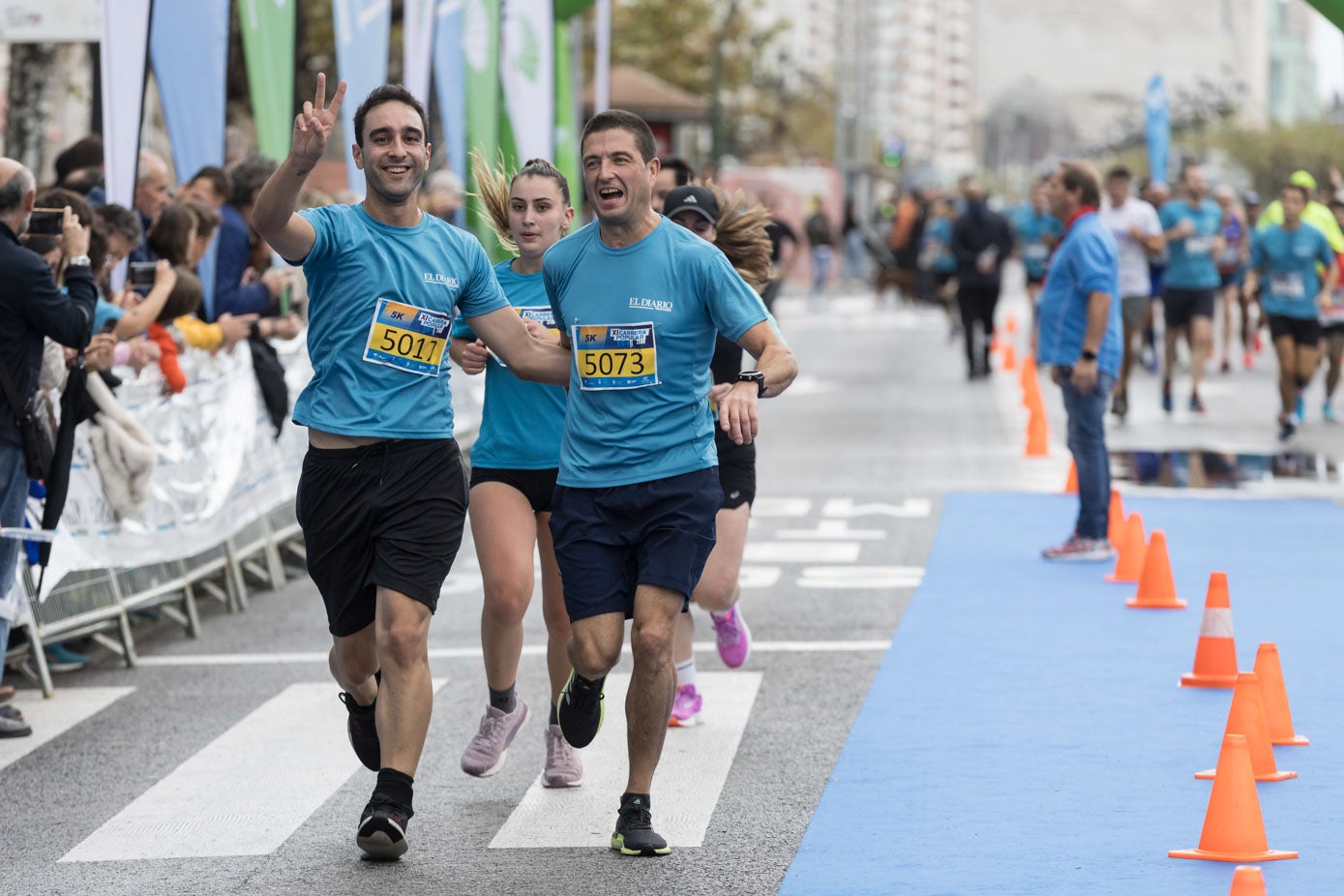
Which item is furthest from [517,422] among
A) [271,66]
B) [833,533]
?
[271,66]

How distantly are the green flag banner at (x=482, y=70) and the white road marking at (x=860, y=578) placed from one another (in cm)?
755

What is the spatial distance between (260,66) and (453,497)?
6.90 m

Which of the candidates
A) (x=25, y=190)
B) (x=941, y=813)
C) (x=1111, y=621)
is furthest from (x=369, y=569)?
(x=1111, y=621)

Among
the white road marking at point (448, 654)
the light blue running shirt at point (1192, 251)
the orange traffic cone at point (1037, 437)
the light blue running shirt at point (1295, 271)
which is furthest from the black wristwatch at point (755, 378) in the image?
the light blue running shirt at point (1192, 251)

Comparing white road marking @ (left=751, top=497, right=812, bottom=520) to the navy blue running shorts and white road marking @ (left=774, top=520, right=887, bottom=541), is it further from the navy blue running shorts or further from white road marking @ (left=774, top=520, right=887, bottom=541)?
the navy blue running shorts

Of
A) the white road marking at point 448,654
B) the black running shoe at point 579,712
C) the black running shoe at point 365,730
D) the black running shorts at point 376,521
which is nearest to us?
the black running shorts at point 376,521

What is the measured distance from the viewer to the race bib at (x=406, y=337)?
19.4ft

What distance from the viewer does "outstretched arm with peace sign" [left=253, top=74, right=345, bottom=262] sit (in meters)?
5.53

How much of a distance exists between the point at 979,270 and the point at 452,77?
759cm

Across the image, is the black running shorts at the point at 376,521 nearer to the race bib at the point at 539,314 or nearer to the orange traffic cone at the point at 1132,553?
the race bib at the point at 539,314

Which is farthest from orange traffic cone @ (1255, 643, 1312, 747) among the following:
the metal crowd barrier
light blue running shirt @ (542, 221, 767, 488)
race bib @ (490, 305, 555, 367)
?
the metal crowd barrier

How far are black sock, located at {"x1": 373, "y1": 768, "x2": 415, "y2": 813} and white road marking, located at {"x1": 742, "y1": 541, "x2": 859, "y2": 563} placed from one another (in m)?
5.64

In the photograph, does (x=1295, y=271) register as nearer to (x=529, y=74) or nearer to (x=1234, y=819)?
(x=529, y=74)

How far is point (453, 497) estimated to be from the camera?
6105mm
